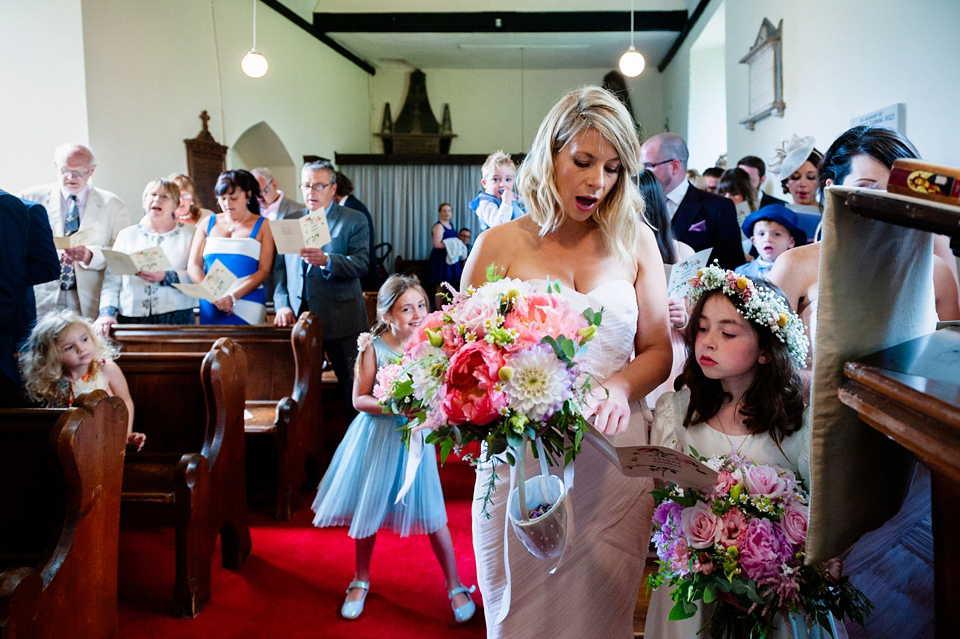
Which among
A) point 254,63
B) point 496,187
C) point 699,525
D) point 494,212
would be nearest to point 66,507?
point 699,525

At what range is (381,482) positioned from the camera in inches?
107

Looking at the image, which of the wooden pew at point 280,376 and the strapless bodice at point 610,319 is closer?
the strapless bodice at point 610,319

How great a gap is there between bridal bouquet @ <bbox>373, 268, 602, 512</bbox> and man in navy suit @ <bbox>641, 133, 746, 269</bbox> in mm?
2320

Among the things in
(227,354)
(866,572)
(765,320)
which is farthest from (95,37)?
(866,572)

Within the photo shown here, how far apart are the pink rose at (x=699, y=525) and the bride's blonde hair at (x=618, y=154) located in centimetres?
66

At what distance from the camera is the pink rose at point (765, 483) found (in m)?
1.37

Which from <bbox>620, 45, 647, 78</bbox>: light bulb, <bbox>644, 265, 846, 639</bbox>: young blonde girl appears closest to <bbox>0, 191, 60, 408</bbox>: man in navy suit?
<bbox>644, 265, 846, 639</bbox>: young blonde girl

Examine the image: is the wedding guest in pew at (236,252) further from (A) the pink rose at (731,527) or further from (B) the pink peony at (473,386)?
(A) the pink rose at (731,527)

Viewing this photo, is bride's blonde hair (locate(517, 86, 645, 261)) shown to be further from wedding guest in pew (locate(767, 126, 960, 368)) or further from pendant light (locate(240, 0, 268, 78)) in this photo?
pendant light (locate(240, 0, 268, 78))

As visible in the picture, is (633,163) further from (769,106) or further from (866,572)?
(769,106)

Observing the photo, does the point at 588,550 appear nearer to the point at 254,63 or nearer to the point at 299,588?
the point at 299,588

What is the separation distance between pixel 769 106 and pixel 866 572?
5.62 metres

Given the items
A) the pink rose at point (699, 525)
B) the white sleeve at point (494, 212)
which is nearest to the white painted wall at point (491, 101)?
the white sleeve at point (494, 212)

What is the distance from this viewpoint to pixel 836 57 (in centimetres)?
478
